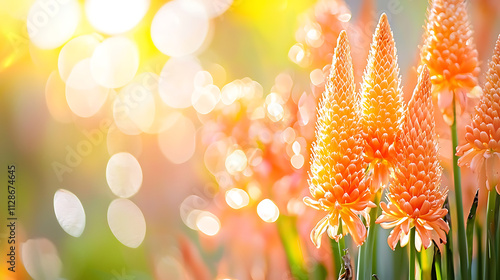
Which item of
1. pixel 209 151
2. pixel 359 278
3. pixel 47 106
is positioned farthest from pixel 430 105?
pixel 47 106

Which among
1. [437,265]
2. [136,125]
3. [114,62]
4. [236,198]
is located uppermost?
[114,62]

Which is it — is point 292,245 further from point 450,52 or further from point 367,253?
point 450,52

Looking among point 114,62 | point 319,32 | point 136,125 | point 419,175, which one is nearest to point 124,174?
point 136,125

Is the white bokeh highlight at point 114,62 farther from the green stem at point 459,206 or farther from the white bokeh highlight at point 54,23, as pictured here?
the green stem at point 459,206

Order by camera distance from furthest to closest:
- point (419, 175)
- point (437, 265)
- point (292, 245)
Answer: point (292, 245) < point (437, 265) < point (419, 175)

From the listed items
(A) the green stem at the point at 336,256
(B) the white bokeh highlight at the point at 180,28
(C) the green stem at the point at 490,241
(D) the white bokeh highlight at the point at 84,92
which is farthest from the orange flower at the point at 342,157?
(D) the white bokeh highlight at the point at 84,92

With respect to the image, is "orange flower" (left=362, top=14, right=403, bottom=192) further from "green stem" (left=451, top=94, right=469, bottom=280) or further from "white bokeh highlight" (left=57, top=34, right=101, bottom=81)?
"white bokeh highlight" (left=57, top=34, right=101, bottom=81)

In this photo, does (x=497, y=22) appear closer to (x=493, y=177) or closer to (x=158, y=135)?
(x=493, y=177)

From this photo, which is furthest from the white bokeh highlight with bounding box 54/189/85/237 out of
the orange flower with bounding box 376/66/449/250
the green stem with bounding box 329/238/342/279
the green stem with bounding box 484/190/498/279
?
the green stem with bounding box 484/190/498/279
